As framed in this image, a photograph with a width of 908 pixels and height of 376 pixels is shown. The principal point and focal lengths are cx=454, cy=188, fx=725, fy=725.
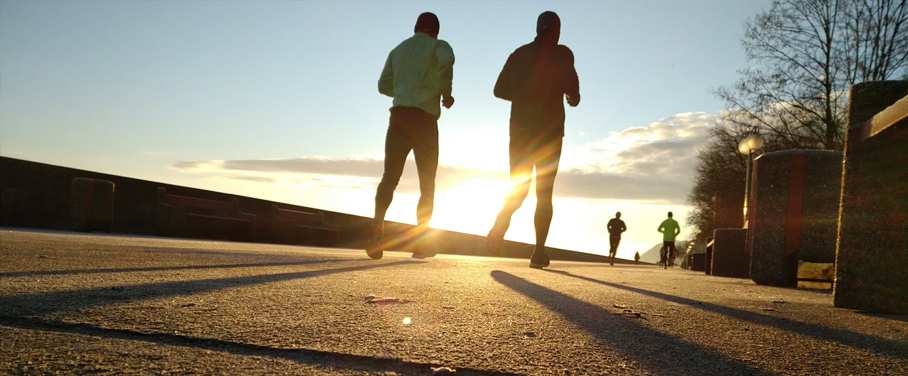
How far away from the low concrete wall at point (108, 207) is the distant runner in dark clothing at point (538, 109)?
6269 millimetres

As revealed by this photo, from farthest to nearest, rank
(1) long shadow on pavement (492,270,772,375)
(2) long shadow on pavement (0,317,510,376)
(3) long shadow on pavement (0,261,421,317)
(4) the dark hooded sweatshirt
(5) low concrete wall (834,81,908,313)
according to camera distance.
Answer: (4) the dark hooded sweatshirt < (5) low concrete wall (834,81,908,313) < (3) long shadow on pavement (0,261,421,317) < (1) long shadow on pavement (492,270,772,375) < (2) long shadow on pavement (0,317,510,376)

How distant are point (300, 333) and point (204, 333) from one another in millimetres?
246

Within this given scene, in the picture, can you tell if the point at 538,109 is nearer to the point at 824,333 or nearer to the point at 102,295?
the point at 824,333

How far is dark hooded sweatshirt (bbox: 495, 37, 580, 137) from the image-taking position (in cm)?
648

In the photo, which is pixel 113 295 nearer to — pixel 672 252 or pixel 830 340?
pixel 830 340

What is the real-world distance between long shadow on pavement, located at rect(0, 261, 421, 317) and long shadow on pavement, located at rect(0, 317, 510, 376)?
0.20 meters

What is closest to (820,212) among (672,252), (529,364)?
(529,364)

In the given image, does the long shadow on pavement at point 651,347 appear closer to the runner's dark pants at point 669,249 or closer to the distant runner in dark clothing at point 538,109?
the distant runner in dark clothing at point 538,109

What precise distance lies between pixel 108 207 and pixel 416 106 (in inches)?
430

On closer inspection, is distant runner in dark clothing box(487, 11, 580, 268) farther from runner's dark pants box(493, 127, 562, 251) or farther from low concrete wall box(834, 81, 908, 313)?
low concrete wall box(834, 81, 908, 313)

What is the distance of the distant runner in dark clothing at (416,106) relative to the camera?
22.7ft

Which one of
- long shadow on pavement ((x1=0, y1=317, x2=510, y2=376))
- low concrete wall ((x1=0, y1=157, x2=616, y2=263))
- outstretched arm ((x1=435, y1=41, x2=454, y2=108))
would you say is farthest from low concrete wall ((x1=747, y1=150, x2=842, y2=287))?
low concrete wall ((x1=0, y1=157, x2=616, y2=263))

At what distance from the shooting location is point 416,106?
692 centimetres

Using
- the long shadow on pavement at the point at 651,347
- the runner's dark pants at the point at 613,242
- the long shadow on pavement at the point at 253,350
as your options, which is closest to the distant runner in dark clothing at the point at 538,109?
the long shadow on pavement at the point at 651,347
